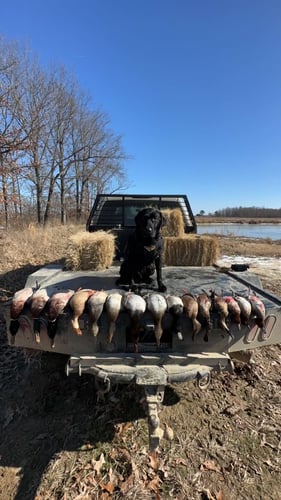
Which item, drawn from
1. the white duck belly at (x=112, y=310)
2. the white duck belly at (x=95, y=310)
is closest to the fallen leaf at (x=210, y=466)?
the white duck belly at (x=112, y=310)

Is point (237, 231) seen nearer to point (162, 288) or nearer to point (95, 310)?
point (162, 288)

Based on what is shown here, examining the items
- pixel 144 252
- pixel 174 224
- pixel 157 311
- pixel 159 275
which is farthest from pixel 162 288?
pixel 174 224

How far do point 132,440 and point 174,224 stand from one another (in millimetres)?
3597

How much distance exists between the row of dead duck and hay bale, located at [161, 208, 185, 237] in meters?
3.23

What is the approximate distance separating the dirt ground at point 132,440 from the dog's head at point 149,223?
5.16 feet

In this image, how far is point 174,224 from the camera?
17.7ft

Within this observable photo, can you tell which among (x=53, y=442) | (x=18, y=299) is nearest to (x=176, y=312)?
(x=18, y=299)

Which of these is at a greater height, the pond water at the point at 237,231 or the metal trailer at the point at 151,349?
the metal trailer at the point at 151,349

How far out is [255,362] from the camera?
11.9 feet

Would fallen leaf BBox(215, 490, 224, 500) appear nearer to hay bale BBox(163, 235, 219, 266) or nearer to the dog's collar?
the dog's collar

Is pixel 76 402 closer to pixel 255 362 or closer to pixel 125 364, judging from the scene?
pixel 125 364

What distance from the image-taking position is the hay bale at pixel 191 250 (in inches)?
192

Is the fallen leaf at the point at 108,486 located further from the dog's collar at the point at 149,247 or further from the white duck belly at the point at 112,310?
the dog's collar at the point at 149,247

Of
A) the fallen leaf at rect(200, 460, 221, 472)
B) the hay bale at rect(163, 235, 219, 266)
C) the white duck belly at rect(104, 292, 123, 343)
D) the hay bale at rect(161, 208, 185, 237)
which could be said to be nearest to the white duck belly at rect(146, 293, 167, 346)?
the white duck belly at rect(104, 292, 123, 343)
